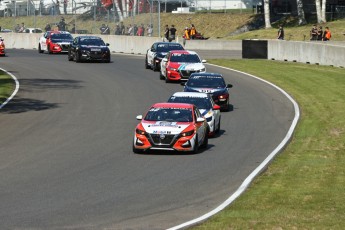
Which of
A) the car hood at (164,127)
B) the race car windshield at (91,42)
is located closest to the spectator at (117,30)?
the race car windshield at (91,42)

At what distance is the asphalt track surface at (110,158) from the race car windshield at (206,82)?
123 centimetres

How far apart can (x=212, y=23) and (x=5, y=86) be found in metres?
50.1

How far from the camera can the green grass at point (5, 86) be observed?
42.1m

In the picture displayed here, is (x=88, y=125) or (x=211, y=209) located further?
(x=88, y=125)

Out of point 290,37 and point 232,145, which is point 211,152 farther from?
point 290,37

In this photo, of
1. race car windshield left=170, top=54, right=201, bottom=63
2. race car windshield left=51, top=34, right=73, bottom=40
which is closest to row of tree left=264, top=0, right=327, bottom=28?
race car windshield left=51, top=34, right=73, bottom=40

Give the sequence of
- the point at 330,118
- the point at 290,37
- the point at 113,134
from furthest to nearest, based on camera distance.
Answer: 1. the point at 290,37
2. the point at 330,118
3. the point at 113,134

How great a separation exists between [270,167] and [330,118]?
36.3 feet

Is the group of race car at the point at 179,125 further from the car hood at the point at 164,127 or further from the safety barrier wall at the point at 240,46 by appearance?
the safety barrier wall at the point at 240,46

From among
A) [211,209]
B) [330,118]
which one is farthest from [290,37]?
[211,209]

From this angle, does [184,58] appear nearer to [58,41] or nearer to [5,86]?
[5,86]

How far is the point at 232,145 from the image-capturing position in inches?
1139

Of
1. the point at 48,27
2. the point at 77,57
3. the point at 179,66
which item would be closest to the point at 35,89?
the point at 179,66

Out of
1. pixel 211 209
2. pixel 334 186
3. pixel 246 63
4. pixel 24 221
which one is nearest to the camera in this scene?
pixel 24 221
